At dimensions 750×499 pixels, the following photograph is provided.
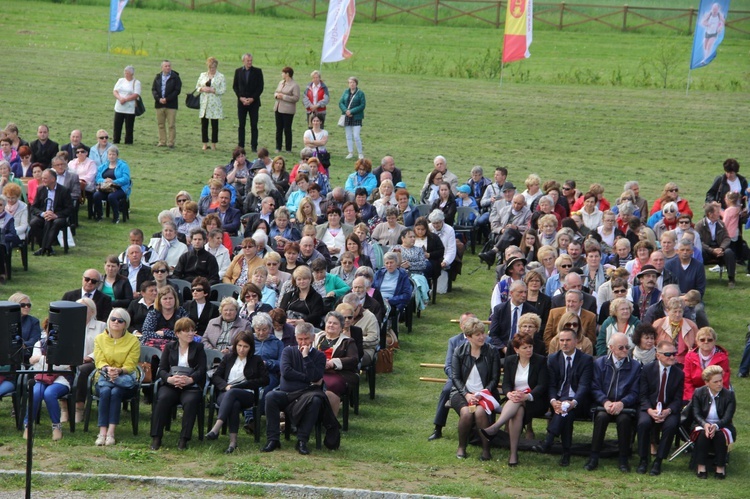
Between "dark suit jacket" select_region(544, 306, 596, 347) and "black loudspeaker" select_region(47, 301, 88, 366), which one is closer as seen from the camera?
"black loudspeaker" select_region(47, 301, 88, 366)

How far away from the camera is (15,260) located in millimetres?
17719

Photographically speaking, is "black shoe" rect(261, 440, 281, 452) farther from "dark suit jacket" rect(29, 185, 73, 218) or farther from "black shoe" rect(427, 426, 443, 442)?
"dark suit jacket" rect(29, 185, 73, 218)

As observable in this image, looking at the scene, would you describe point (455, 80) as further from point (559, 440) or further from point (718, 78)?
point (559, 440)

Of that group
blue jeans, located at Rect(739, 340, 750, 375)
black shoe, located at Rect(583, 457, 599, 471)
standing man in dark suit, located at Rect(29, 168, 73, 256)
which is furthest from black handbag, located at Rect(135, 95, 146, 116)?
black shoe, located at Rect(583, 457, 599, 471)

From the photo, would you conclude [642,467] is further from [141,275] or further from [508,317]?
[141,275]

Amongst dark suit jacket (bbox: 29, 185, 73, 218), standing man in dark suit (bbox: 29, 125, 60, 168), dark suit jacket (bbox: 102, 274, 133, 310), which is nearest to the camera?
dark suit jacket (bbox: 102, 274, 133, 310)

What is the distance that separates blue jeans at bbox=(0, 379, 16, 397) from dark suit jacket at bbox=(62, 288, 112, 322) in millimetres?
Result: 1577

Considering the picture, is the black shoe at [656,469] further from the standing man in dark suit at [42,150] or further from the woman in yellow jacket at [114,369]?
the standing man in dark suit at [42,150]

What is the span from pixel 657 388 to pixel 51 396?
566 cm

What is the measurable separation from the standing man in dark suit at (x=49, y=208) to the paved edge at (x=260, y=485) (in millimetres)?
7744

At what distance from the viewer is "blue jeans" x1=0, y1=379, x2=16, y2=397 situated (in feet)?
39.3

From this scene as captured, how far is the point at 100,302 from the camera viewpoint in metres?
13.5

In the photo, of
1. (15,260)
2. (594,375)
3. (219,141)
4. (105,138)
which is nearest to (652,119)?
(219,141)

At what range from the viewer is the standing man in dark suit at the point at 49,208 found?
18141 mm
